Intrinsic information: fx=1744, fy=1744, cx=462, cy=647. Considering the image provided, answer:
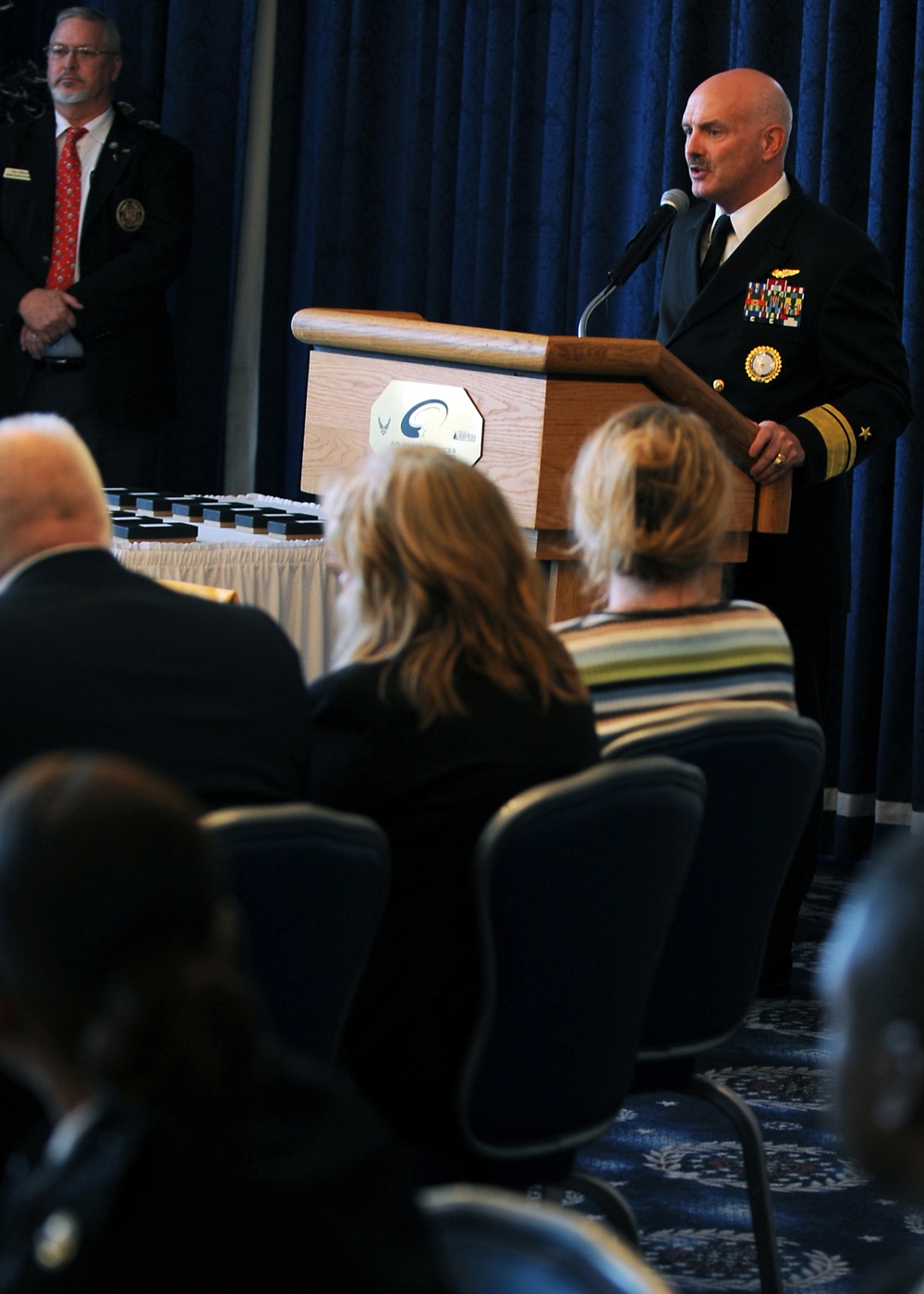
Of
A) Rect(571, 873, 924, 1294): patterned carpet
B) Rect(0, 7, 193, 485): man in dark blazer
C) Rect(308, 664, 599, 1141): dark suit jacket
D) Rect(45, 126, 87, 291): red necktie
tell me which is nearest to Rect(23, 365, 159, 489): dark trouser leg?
Rect(0, 7, 193, 485): man in dark blazer

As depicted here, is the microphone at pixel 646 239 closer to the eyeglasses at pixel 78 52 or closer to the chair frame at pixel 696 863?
the chair frame at pixel 696 863

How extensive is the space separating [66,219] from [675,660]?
368 cm

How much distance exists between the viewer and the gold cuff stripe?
11.1 ft

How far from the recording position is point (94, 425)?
546cm

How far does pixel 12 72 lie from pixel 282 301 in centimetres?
116

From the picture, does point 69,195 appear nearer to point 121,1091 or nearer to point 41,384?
point 41,384

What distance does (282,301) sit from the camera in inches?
233

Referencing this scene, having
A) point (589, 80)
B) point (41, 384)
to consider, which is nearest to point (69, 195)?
point (41, 384)

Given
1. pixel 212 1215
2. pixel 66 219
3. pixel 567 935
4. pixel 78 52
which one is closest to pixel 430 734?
pixel 567 935

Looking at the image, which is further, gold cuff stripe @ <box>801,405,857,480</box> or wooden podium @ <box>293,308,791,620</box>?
gold cuff stripe @ <box>801,405,857,480</box>

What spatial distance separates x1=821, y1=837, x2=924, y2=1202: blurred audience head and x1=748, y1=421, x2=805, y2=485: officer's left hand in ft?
7.94

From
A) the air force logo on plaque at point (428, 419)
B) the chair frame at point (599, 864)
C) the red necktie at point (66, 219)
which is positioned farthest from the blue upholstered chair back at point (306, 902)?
the red necktie at point (66, 219)

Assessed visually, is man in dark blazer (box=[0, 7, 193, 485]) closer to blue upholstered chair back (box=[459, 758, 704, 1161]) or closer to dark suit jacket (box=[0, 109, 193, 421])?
dark suit jacket (box=[0, 109, 193, 421])

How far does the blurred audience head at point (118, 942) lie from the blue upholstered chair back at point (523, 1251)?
0.16m
